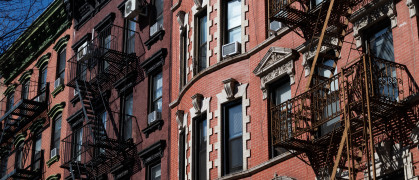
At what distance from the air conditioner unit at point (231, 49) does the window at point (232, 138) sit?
57.1 inches

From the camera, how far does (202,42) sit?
25266 mm

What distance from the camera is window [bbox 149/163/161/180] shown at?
87.6 feet

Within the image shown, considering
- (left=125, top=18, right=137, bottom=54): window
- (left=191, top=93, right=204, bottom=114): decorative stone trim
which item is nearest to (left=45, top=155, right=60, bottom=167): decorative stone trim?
(left=125, top=18, right=137, bottom=54): window

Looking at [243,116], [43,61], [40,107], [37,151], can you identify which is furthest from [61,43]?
[243,116]

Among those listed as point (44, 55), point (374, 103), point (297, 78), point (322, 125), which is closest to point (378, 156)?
point (374, 103)

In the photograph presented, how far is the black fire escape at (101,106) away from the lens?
2869cm

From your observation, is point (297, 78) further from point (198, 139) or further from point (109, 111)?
point (109, 111)

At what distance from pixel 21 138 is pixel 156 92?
12475mm

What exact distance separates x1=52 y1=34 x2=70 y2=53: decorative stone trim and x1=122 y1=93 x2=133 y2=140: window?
7538 mm

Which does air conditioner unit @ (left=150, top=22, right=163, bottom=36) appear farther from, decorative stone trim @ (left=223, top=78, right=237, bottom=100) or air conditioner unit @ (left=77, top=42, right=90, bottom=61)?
decorative stone trim @ (left=223, top=78, right=237, bottom=100)

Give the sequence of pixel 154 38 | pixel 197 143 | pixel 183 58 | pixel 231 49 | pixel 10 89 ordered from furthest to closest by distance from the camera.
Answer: pixel 10 89
pixel 154 38
pixel 183 58
pixel 197 143
pixel 231 49

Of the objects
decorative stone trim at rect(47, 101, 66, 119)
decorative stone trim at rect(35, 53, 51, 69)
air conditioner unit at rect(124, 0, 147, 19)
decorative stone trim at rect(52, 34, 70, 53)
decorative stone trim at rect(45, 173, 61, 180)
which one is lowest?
decorative stone trim at rect(45, 173, 61, 180)

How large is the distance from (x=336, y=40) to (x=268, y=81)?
9.04ft

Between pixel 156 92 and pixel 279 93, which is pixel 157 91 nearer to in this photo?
pixel 156 92
